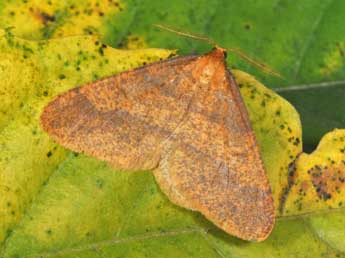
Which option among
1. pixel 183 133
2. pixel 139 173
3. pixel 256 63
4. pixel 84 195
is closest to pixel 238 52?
pixel 256 63

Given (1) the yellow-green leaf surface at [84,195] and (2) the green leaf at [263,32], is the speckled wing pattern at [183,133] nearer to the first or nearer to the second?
(1) the yellow-green leaf surface at [84,195]

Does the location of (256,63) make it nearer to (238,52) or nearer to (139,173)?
(238,52)

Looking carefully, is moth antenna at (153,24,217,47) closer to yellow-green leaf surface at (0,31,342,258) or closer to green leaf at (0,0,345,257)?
green leaf at (0,0,345,257)

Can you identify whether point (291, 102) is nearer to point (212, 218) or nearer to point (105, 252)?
point (212, 218)

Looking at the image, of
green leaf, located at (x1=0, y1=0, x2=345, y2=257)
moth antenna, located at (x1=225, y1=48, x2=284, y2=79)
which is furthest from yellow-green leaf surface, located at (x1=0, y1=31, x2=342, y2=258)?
moth antenna, located at (x1=225, y1=48, x2=284, y2=79)

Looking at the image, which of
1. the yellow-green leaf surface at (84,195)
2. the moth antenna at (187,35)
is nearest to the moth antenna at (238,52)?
the moth antenna at (187,35)
